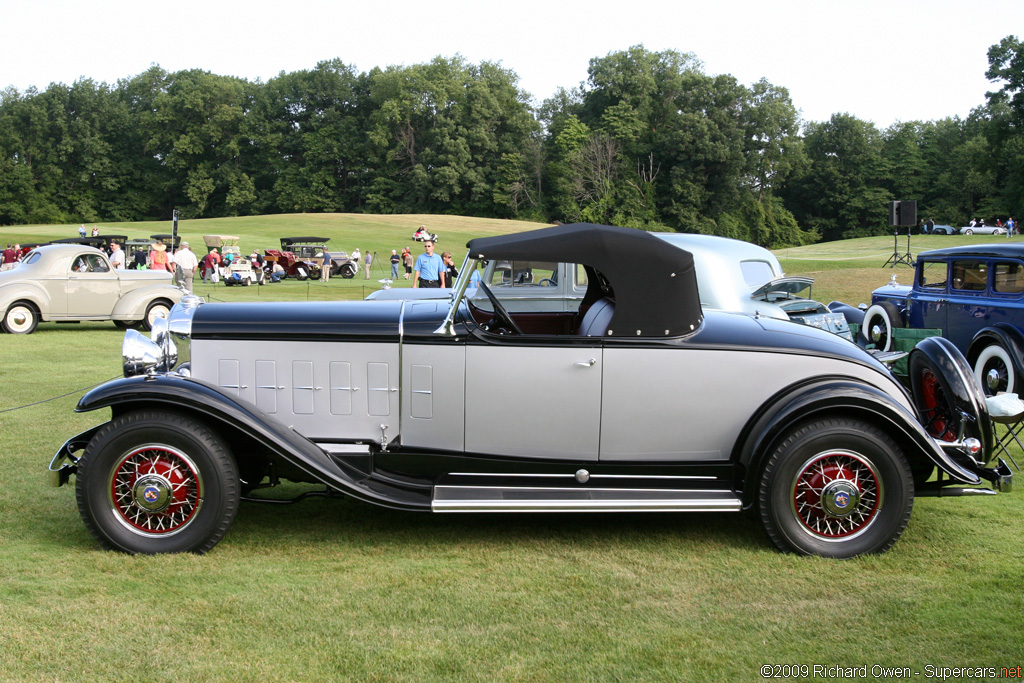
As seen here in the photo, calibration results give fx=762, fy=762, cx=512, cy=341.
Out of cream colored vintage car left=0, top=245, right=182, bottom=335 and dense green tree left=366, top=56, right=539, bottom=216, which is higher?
dense green tree left=366, top=56, right=539, bottom=216

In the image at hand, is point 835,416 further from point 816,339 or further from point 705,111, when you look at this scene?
point 705,111

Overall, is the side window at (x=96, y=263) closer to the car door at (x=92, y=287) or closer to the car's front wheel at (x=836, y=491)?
the car door at (x=92, y=287)

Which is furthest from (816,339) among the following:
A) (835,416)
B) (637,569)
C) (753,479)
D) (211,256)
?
(211,256)

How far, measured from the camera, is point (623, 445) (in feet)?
14.1

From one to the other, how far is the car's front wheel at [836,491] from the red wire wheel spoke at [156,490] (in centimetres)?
308

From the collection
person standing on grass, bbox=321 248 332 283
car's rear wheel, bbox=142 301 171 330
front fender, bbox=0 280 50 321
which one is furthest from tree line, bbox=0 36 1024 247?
front fender, bbox=0 280 50 321

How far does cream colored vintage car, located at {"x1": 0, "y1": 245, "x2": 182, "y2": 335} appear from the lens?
1434cm

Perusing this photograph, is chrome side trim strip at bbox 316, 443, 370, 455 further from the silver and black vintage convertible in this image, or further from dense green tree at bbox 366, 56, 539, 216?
dense green tree at bbox 366, 56, 539, 216

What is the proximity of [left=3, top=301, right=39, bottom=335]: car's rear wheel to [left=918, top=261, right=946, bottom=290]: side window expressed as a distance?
15.1m

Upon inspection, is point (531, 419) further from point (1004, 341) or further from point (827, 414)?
point (1004, 341)

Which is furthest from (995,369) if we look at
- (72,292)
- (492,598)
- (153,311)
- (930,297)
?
(72,292)

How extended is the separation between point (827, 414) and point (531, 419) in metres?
1.62

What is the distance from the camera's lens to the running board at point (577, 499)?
158 inches

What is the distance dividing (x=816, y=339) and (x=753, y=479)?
3.02 feet
